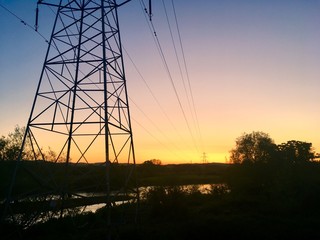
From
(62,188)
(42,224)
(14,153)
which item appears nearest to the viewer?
(62,188)

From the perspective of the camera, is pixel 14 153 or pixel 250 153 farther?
pixel 250 153

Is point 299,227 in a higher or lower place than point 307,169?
lower

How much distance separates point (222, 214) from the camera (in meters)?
23.4

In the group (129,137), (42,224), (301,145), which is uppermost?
(301,145)

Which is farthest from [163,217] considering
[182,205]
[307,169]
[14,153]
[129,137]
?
[14,153]

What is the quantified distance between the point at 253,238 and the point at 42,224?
1165 centimetres

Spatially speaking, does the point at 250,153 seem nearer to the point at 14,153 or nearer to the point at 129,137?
the point at 14,153

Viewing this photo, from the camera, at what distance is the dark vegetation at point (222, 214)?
16.2 meters

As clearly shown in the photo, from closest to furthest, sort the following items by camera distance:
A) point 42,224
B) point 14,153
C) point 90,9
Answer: point 90,9 < point 42,224 < point 14,153

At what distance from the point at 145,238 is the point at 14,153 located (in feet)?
157

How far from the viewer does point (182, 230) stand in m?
16.5

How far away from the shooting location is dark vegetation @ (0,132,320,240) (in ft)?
53.2

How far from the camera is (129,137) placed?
14484mm

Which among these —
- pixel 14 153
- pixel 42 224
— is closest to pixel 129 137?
pixel 42 224
